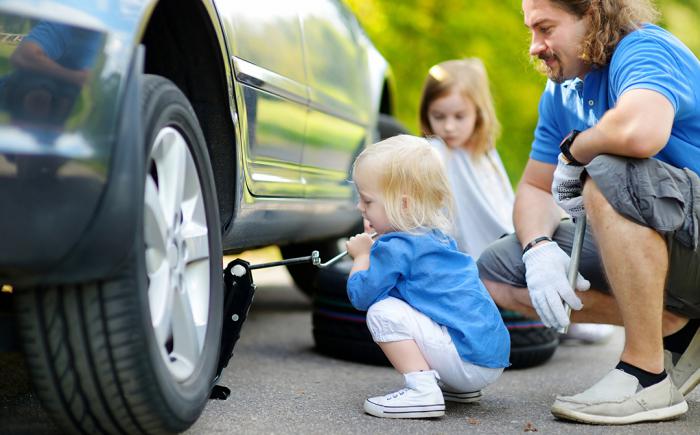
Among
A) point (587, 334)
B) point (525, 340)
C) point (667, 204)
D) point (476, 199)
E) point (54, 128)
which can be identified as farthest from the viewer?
point (587, 334)

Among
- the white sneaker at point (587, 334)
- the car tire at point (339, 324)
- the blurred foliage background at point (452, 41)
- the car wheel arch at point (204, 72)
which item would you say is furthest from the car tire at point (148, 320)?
the blurred foliage background at point (452, 41)

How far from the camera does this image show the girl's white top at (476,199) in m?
3.82

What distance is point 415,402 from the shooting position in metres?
2.41

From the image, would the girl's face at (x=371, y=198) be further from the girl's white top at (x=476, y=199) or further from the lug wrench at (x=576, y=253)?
the girl's white top at (x=476, y=199)

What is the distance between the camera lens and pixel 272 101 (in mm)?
2686

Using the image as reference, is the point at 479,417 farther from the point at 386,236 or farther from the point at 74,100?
the point at 74,100

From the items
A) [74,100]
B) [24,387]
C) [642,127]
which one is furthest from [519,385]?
[74,100]

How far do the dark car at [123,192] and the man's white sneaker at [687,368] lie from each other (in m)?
1.32

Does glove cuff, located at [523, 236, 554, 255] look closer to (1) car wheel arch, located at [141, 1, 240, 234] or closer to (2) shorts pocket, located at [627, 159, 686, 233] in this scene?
(2) shorts pocket, located at [627, 159, 686, 233]

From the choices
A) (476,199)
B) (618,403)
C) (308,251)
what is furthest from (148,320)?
(308,251)

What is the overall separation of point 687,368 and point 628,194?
0.67m

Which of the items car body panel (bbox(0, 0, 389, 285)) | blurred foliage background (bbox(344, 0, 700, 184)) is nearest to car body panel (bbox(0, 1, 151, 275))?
car body panel (bbox(0, 0, 389, 285))

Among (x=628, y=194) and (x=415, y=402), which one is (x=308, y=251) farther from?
(x=628, y=194)

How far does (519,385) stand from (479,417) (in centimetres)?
57
